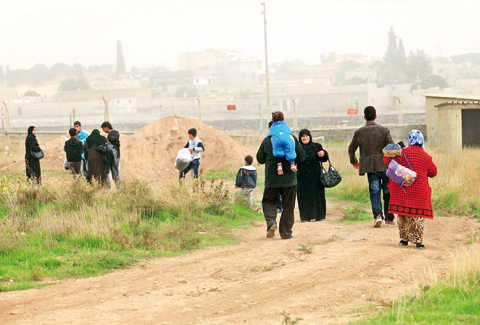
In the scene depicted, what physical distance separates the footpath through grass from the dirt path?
19.6 inches

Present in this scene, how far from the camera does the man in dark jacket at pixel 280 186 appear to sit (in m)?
10.2

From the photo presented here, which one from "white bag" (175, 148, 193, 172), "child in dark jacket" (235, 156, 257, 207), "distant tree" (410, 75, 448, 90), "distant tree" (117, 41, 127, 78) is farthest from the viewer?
"distant tree" (117, 41, 127, 78)

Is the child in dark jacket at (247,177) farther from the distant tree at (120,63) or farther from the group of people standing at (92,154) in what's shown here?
the distant tree at (120,63)

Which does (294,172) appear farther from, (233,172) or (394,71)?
(394,71)

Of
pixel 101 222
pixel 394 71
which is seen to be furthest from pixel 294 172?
pixel 394 71

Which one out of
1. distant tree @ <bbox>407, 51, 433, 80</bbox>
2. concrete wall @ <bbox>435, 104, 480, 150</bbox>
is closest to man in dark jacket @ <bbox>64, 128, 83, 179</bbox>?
concrete wall @ <bbox>435, 104, 480, 150</bbox>

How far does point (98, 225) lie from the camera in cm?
1009

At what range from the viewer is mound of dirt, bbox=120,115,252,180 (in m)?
23.0

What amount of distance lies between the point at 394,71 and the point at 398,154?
13588 centimetres

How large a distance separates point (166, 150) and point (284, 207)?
14.3 m

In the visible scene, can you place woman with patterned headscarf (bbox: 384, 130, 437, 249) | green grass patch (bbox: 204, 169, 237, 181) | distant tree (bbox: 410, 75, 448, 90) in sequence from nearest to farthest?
woman with patterned headscarf (bbox: 384, 130, 437, 249)
green grass patch (bbox: 204, 169, 237, 181)
distant tree (bbox: 410, 75, 448, 90)

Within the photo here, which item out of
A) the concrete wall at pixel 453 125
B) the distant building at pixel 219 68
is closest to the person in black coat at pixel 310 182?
the concrete wall at pixel 453 125

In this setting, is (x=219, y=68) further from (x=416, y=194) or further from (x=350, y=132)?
(x=416, y=194)

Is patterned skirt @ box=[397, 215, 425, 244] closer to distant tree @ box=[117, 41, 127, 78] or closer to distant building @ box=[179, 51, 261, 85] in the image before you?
distant building @ box=[179, 51, 261, 85]
